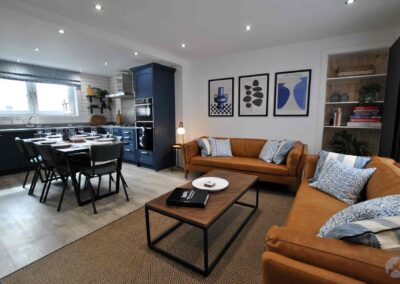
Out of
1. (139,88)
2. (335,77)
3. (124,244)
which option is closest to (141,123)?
(139,88)

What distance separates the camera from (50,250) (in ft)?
5.78

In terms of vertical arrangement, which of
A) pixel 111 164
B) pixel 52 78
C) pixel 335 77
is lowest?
pixel 111 164

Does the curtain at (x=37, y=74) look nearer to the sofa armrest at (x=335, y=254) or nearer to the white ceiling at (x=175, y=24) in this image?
the white ceiling at (x=175, y=24)

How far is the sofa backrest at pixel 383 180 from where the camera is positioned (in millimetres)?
1310

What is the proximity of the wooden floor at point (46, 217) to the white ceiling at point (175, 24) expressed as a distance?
233cm

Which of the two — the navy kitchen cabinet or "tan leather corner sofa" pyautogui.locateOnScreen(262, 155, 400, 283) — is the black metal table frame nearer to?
"tan leather corner sofa" pyautogui.locateOnScreen(262, 155, 400, 283)

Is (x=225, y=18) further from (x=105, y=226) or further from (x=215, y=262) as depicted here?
(x=105, y=226)

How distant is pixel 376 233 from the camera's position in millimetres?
738

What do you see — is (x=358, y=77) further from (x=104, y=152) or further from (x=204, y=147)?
(x=104, y=152)

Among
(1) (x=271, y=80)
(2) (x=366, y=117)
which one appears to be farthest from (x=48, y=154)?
(2) (x=366, y=117)

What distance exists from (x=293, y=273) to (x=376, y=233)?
35cm

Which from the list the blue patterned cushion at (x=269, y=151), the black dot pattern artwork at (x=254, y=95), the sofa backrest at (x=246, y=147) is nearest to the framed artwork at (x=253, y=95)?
the black dot pattern artwork at (x=254, y=95)

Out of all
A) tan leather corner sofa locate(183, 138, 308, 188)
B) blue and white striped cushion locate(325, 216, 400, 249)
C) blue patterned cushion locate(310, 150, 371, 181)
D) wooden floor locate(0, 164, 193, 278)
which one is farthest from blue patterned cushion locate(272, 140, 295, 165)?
blue and white striped cushion locate(325, 216, 400, 249)

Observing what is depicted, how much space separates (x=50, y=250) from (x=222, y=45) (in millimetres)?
Result: 3582
